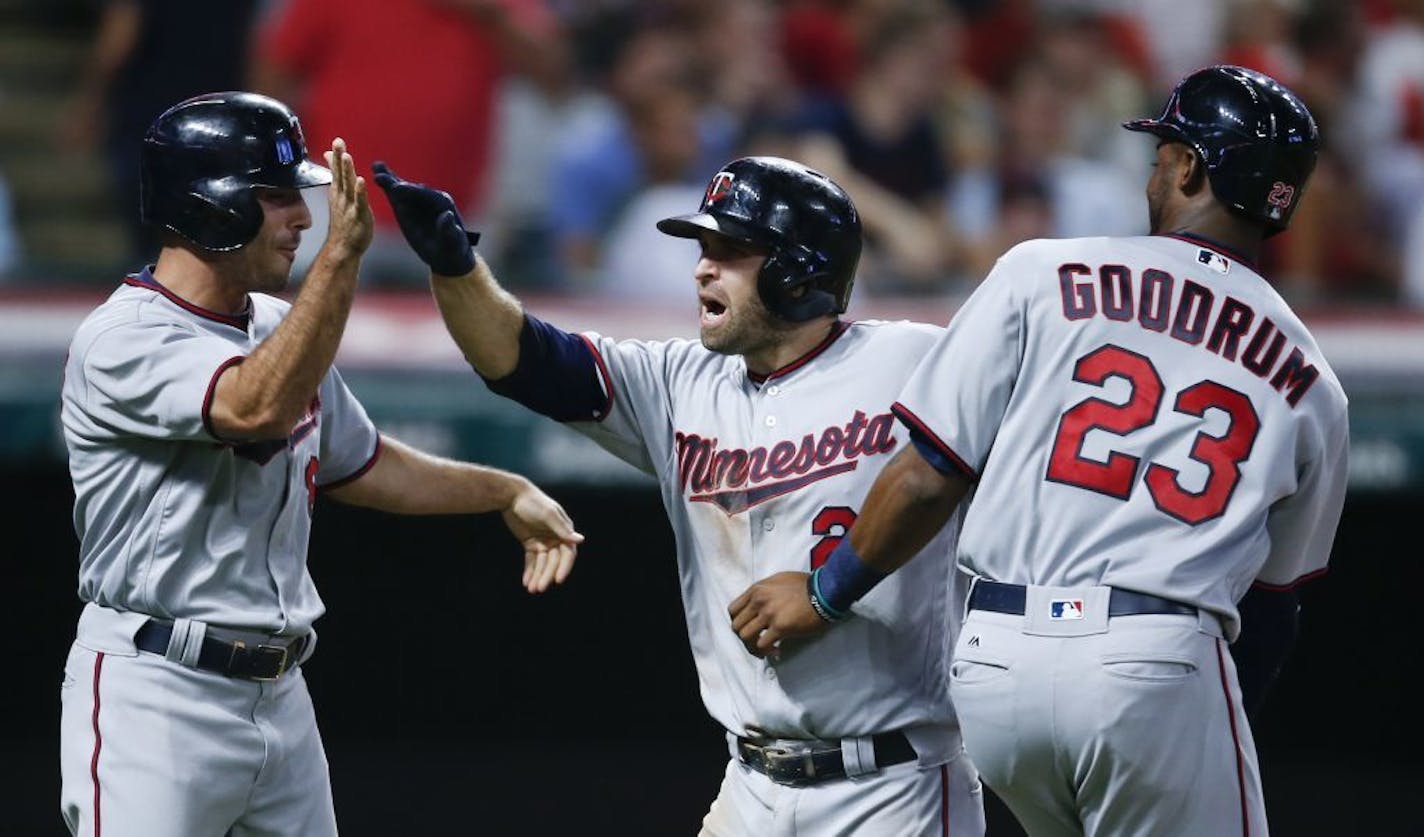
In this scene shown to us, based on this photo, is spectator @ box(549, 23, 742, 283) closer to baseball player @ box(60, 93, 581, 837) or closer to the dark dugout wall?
the dark dugout wall

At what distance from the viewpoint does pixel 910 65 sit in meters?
6.50

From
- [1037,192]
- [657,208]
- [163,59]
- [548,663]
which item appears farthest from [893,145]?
[163,59]

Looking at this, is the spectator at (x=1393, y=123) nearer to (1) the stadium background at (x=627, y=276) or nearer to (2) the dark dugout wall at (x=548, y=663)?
(1) the stadium background at (x=627, y=276)

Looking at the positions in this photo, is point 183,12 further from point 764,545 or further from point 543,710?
point 764,545

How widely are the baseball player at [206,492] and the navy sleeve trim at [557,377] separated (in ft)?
1.27

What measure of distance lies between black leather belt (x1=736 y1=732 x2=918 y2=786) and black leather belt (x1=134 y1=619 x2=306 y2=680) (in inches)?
33.9

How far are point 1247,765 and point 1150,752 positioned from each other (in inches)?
7.4

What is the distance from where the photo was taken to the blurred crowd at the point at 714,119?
610 centimetres

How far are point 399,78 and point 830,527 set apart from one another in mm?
3338

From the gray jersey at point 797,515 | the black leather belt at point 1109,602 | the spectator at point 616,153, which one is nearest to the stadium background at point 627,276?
the spectator at point 616,153

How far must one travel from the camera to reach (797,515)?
3.33m

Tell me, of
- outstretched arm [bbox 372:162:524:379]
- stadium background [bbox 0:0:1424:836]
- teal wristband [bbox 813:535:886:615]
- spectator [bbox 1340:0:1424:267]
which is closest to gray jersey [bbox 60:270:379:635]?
outstretched arm [bbox 372:162:524:379]

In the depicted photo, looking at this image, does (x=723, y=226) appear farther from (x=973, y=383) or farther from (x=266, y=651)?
(x=266, y=651)

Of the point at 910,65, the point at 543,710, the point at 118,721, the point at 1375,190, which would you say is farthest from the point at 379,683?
the point at 1375,190
